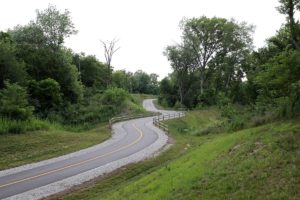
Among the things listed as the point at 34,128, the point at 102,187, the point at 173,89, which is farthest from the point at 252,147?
the point at 173,89

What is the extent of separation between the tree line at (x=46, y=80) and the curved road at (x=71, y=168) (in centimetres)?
1012

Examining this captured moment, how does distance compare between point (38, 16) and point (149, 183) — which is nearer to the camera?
point (149, 183)

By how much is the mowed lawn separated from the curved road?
116 cm

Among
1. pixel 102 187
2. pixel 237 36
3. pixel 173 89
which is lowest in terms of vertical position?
pixel 102 187

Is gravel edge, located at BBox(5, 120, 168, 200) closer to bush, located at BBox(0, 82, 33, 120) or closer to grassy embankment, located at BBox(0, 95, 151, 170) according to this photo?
grassy embankment, located at BBox(0, 95, 151, 170)

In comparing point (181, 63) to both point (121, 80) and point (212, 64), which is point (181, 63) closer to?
Answer: point (212, 64)

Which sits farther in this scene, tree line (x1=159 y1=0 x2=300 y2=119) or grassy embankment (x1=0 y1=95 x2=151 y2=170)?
tree line (x1=159 y1=0 x2=300 y2=119)

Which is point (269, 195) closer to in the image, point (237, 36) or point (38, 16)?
point (38, 16)

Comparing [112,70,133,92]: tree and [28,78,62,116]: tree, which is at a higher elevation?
[112,70,133,92]: tree

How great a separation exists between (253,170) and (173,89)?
3626 inches

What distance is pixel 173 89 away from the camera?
340 feet

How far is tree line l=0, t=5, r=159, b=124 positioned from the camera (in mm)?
36922

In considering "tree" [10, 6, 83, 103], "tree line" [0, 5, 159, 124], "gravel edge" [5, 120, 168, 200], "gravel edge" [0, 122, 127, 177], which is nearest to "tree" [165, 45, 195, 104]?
"tree line" [0, 5, 159, 124]

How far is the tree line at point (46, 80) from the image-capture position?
3692cm
